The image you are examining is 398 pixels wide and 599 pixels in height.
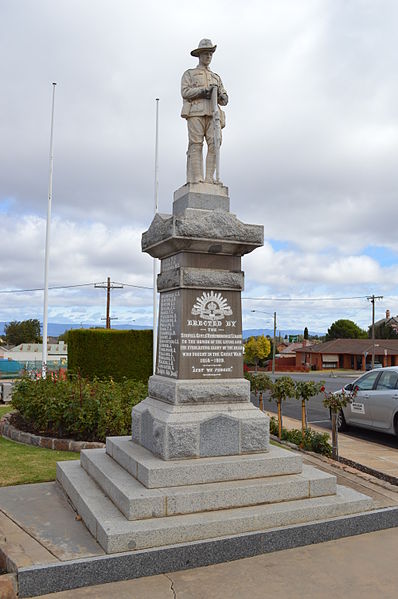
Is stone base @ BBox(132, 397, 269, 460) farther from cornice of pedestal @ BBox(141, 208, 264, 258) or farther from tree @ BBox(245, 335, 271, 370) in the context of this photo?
tree @ BBox(245, 335, 271, 370)

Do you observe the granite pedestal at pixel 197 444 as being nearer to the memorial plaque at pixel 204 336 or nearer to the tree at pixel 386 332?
the memorial plaque at pixel 204 336

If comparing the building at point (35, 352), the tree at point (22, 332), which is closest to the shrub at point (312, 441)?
the building at point (35, 352)

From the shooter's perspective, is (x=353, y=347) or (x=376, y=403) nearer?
(x=376, y=403)

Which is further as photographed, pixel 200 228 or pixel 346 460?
pixel 346 460

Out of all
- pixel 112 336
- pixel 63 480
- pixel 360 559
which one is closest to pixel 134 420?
pixel 63 480

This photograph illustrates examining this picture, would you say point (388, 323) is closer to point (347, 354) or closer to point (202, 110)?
point (347, 354)

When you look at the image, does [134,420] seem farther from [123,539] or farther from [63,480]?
[123,539]

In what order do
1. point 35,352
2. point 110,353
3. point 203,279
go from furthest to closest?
point 35,352 → point 110,353 → point 203,279

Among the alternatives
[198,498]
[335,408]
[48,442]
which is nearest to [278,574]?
[198,498]

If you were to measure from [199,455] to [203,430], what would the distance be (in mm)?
260

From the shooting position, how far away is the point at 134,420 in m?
6.40

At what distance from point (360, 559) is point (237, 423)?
1.79m

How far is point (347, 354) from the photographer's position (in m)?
62.5

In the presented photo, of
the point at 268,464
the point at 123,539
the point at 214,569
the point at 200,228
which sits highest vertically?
the point at 200,228
